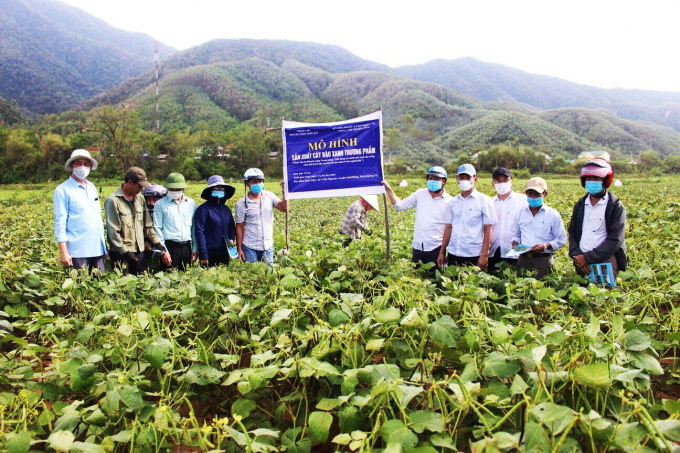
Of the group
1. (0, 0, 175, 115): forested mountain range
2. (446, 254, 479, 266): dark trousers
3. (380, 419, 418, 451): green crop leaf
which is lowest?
(380, 419, 418, 451): green crop leaf

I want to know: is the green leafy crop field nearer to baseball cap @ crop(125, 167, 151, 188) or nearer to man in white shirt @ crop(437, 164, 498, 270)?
man in white shirt @ crop(437, 164, 498, 270)

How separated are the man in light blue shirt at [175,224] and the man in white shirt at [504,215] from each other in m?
3.64

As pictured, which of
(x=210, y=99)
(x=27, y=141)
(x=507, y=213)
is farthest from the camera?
(x=210, y=99)

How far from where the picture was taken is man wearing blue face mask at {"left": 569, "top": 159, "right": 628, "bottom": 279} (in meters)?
3.59

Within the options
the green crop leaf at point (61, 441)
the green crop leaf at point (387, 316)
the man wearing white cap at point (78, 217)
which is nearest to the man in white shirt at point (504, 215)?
the green crop leaf at point (387, 316)

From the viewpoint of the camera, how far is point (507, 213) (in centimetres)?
463

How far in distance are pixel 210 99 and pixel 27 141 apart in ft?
210

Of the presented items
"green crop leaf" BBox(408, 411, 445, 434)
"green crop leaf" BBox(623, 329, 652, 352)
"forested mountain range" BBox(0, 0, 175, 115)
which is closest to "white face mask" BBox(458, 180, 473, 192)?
"green crop leaf" BBox(623, 329, 652, 352)

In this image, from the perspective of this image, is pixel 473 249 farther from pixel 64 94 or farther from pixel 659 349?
pixel 64 94

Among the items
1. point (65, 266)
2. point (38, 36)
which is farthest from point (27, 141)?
point (38, 36)

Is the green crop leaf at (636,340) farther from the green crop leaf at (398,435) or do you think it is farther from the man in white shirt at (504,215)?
the man in white shirt at (504,215)

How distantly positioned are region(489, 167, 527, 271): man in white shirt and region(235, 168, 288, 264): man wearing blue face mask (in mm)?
2511

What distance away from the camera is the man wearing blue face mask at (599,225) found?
359 centimetres

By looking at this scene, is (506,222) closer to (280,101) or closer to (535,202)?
(535,202)
